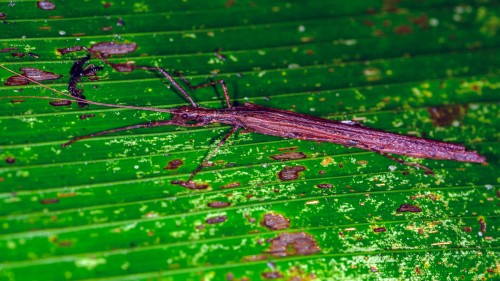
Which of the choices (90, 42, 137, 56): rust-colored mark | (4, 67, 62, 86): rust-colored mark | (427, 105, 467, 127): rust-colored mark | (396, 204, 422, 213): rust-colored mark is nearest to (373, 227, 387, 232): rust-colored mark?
(396, 204, 422, 213): rust-colored mark

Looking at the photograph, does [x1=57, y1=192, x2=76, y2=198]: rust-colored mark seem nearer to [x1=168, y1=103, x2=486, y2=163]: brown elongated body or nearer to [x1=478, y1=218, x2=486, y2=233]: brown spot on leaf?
[x1=168, y1=103, x2=486, y2=163]: brown elongated body

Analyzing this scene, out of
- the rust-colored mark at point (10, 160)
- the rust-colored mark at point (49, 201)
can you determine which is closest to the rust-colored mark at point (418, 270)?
the rust-colored mark at point (49, 201)

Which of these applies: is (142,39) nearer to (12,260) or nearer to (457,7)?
(12,260)

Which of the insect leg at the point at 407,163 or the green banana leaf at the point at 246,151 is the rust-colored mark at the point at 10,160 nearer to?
the green banana leaf at the point at 246,151

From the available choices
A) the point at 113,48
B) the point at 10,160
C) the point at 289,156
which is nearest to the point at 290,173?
the point at 289,156

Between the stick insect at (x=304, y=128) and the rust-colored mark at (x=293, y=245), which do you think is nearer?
the rust-colored mark at (x=293, y=245)

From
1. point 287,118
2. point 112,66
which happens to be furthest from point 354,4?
point 112,66

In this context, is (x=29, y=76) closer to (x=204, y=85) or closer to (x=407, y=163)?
(x=204, y=85)
